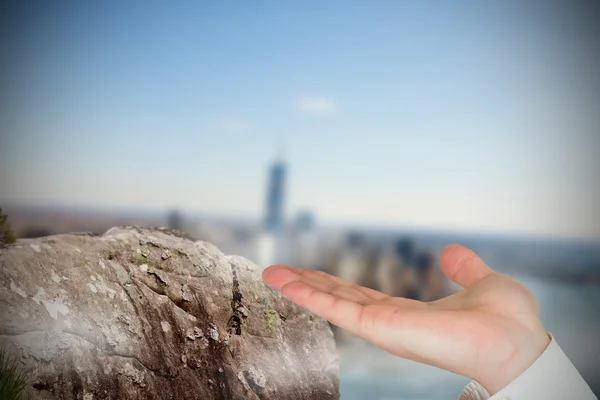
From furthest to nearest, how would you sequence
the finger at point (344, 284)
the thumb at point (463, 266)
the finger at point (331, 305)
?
the finger at point (344, 284) < the thumb at point (463, 266) < the finger at point (331, 305)

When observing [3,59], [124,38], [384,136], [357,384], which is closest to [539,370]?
[357,384]

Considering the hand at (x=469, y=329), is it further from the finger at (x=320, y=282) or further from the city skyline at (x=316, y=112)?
A: the city skyline at (x=316, y=112)

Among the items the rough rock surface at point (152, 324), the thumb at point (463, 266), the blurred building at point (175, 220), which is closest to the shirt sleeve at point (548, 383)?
the thumb at point (463, 266)

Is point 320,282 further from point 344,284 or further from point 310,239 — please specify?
point 310,239

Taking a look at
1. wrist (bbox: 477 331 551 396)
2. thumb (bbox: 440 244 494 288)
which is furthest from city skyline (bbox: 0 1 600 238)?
wrist (bbox: 477 331 551 396)

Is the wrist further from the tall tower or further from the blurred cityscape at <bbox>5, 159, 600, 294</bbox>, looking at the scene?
the tall tower

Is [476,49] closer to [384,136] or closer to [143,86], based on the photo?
[384,136]
